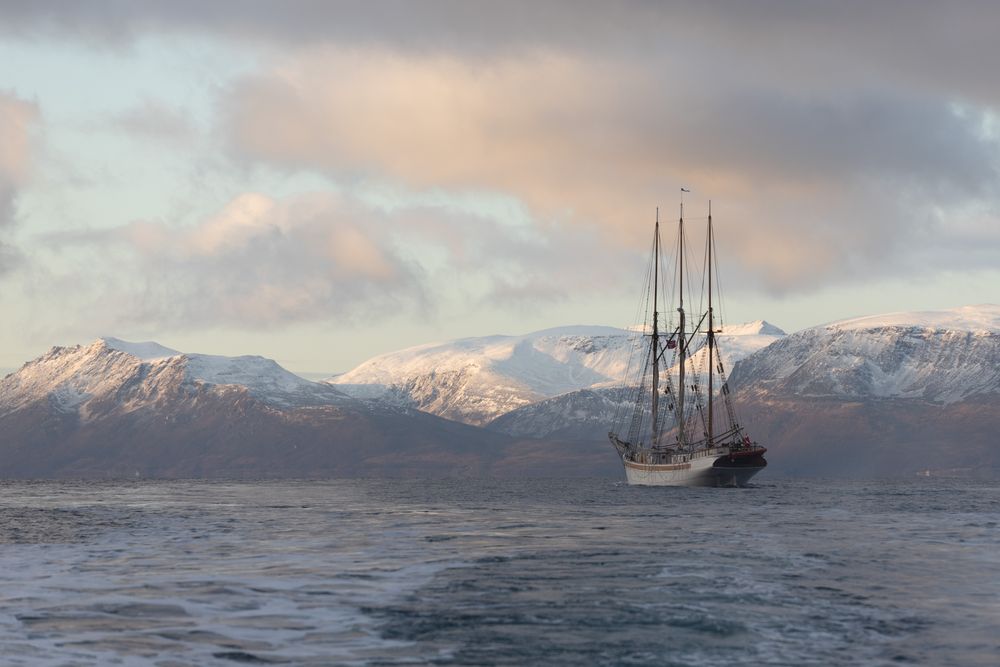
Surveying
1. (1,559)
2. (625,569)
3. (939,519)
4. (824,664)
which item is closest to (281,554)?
(1,559)

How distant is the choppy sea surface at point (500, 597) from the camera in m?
45.3

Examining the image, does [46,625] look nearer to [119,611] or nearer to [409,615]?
[119,611]

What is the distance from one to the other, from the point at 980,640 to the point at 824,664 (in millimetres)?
7855

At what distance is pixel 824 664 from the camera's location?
43.2m

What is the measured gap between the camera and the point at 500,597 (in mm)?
59562

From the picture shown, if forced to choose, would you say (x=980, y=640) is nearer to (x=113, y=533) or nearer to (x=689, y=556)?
(x=689, y=556)

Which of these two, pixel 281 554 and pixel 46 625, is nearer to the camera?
pixel 46 625

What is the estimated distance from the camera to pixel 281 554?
8188 cm

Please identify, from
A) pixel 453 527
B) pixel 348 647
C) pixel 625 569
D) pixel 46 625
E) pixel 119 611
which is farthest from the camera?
pixel 453 527

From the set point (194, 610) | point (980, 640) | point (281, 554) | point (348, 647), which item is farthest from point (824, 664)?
point (281, 554)

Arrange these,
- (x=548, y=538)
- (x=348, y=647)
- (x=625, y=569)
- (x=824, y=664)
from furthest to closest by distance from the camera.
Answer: (x=548, y=538)
(x=625, y=569)
(x=348, y=647)
(x=824, y=664)

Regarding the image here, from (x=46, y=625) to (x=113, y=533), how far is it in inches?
2348

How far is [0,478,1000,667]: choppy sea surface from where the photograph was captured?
45344mm

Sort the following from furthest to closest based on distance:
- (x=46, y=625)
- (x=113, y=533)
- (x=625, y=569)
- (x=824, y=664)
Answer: (x=113, y=533) < (x=625, y=569) < (x=46, y=625) < (x=824, y=664)
